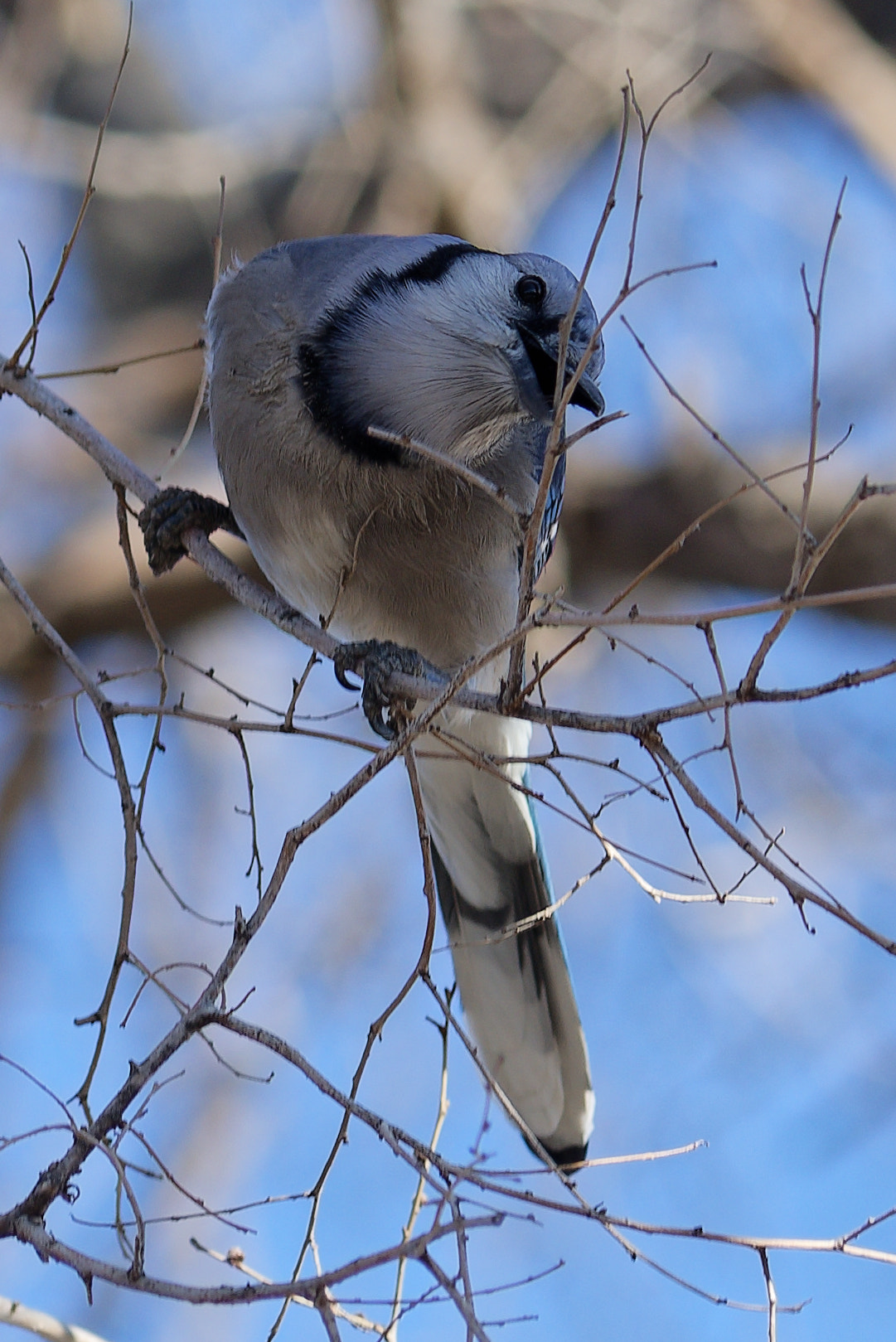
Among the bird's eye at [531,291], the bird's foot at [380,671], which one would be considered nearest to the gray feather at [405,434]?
the bird's eye at [531,291]

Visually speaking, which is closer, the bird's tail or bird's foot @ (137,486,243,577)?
bird's foot @ (137,486,243,577)

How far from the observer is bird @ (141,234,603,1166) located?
2184 millimetres

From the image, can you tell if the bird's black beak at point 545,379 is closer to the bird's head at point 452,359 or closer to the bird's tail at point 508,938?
the bird's head at point 452,359

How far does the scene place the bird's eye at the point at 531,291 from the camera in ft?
7.30

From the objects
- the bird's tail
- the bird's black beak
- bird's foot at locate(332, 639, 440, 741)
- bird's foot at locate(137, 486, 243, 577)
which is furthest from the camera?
the bird's tail

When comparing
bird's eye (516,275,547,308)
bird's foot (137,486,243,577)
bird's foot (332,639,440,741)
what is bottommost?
bird's foot (332,639,440,741)

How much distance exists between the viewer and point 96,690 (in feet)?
5.71

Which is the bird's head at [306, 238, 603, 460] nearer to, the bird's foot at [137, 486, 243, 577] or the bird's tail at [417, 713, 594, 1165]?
the bird's foot at [137, 486, 243, 577]

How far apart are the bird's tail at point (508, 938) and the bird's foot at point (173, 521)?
1.98 feet

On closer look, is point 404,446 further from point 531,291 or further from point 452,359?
point 531,291

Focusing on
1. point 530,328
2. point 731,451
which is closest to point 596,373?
point 530,328

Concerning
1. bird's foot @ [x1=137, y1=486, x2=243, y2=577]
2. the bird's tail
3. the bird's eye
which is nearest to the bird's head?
the bird's eye

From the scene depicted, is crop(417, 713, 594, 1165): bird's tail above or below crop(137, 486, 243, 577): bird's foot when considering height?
below

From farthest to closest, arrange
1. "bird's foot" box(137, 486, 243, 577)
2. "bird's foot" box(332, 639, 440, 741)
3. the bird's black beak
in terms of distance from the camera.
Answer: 1. "bird's foot" box(137, 486, 243, 577)
2. the bird's black beak
3. "bird's foot" box(332, 639, 440, 741)
